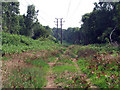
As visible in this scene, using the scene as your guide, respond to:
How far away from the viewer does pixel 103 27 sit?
47.2 metres

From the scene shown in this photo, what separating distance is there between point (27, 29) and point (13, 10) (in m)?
12.2

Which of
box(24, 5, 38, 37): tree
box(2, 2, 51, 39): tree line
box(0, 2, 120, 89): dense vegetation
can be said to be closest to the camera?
box(0, 2, 120, 89): dense vegetation

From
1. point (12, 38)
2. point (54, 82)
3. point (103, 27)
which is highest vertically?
point (103, 27)

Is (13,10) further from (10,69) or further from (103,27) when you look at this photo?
(10,69)

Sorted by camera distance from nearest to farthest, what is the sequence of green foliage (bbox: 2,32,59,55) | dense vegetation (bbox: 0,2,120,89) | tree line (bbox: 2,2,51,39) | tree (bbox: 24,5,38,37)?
1. dense vegetation (bbox: 0,2,120,89)
2. green foliage (bbox: 2,32,59,55)
3. tree line (bbox: 2,2,51,39)
4. tree (bbox: 24,5,38,37)

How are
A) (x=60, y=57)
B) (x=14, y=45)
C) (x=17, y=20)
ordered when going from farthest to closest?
(x=17, y=20)
(x=14, y=45)
(x=60, y=57)

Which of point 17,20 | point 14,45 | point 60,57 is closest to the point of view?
point 60,57

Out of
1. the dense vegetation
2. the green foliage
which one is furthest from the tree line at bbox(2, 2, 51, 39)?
the green foliage

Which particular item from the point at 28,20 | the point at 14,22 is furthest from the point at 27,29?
the point at 14,22

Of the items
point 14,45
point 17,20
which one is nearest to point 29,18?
point 17,20

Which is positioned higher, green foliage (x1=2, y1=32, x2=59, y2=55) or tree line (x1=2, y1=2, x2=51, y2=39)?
tree line (x1=2, y1=2, x2=51, y2=39)

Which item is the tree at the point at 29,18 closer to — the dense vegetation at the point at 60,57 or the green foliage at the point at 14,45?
the dense vegetation at the point at 60,57

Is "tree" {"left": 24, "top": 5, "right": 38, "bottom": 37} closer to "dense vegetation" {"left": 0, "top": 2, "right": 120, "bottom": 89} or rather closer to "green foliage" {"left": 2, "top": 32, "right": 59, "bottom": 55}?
"dense vegetation" {"left": 0, "top": 2, "right": 120, "bottom": 89}

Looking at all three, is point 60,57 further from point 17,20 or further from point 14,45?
point 17,20
